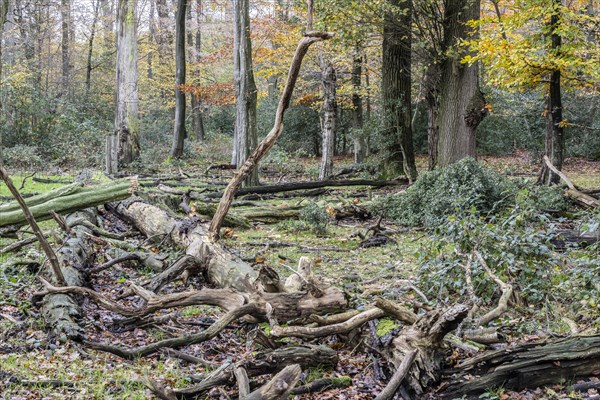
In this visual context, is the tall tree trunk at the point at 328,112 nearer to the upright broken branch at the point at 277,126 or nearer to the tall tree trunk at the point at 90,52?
the upright broken branch at the point at 277,126

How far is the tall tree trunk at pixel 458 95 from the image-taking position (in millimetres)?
13961

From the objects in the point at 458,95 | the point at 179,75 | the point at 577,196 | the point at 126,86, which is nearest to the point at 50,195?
the point at 458,95

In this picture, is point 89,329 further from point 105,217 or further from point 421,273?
point 105,217

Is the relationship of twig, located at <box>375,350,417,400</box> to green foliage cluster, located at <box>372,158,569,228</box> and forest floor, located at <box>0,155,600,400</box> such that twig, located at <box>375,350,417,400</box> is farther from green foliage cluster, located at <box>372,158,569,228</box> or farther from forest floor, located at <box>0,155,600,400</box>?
green foliage cluster, located at <box>372,158,569,228</box>

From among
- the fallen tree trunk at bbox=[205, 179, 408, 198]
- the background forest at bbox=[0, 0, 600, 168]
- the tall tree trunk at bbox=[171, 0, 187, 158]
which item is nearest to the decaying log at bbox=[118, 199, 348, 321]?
the fallen tree trunk at bbox=[205, 179, 408, 198]

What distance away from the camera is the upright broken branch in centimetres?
645

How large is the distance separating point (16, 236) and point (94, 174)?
5.71 meters

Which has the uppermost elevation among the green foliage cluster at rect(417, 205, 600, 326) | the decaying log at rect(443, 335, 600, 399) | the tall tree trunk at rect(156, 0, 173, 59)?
the tall tree trunk at rect(156, 0, 173, 59)

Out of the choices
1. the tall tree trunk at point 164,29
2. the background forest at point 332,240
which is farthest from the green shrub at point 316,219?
the tall tree trunk at point 164,29

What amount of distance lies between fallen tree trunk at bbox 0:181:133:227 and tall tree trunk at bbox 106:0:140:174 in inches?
472

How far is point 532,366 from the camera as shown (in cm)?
382

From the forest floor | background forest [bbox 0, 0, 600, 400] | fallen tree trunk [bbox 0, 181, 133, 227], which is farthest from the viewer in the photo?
fallen tree trunk [bbox 0, 181, 133, 227]

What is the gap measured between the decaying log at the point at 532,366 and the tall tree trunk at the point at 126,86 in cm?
1962

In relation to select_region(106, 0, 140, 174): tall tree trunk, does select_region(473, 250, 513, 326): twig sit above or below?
below
